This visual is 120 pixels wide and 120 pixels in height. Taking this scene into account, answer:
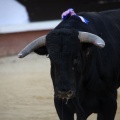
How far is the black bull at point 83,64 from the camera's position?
3288 mm

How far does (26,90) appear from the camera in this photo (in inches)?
254

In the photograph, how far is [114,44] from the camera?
13.3ft

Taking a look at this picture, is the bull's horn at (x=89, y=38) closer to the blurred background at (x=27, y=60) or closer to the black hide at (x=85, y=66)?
the black hide at (x=85, y=66)

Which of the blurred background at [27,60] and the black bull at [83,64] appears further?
the blurred background at [27,60]

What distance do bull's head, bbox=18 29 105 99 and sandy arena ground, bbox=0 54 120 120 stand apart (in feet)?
6.05

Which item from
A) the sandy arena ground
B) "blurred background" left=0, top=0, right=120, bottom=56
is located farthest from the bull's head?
"blurred background" left=0, top=0, right=120, bottom=56

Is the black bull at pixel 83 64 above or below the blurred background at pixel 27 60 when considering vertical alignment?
above

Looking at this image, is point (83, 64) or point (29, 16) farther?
point (29, 16)

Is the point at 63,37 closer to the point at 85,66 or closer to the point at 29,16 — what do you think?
the point at 85,66

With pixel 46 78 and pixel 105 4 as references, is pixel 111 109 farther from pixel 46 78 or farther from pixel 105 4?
pixel 105 4

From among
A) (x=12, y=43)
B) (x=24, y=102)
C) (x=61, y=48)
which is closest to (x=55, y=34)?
(x=61, y=48)

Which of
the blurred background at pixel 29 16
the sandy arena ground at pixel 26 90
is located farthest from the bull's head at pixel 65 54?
the blurred background at pixel 29 16

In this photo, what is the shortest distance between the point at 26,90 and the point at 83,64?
302 centimetres

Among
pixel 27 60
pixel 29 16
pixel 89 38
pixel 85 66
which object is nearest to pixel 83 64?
pixel 85 66
